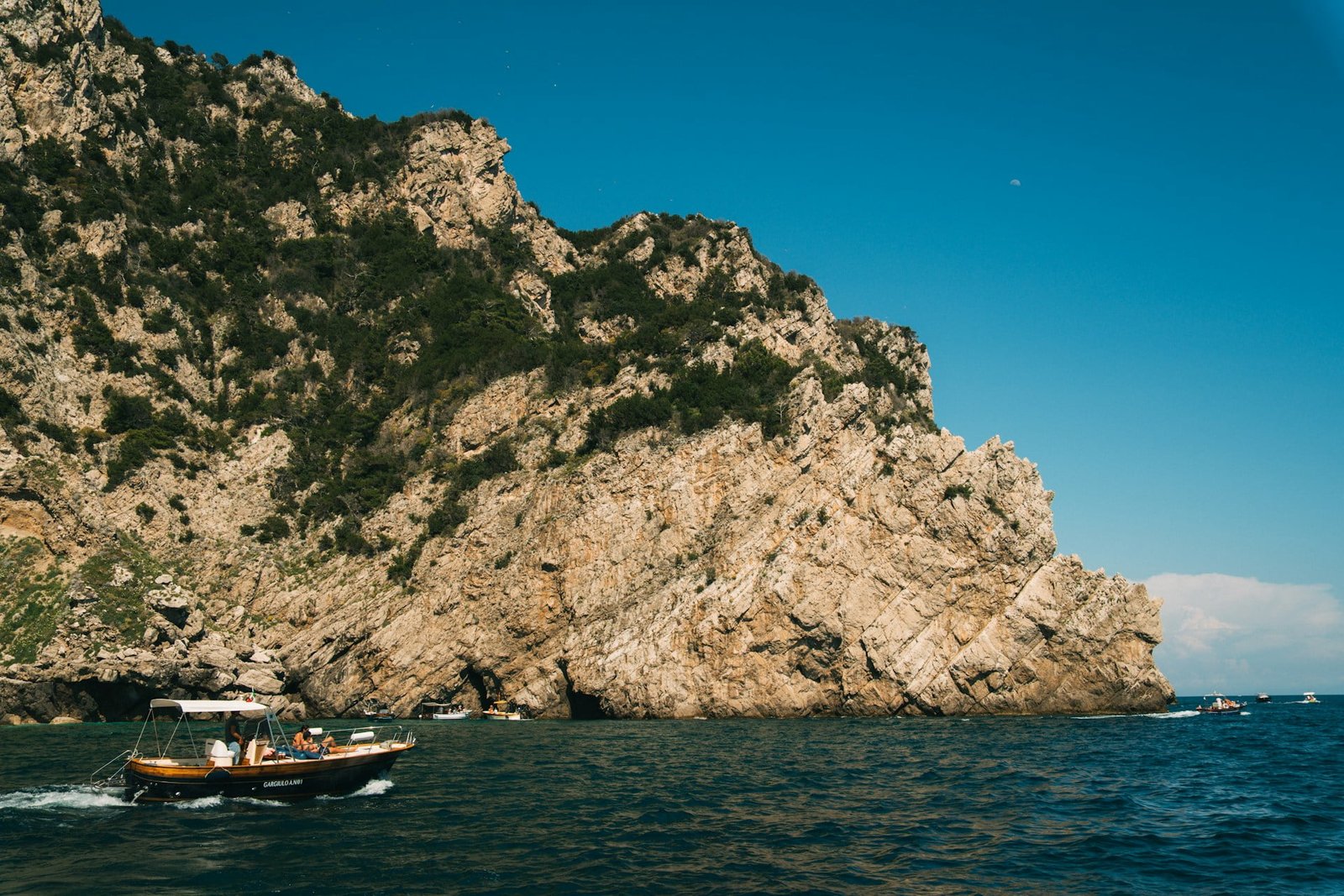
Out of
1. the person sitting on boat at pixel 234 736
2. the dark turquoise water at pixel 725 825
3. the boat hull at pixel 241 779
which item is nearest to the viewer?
the dark turquoise water at pixel 725 825

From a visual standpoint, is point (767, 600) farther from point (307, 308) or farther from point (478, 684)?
point (307, 308)

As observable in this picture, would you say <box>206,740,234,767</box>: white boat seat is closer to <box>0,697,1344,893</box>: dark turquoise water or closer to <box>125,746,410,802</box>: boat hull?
<box>125,746,410,802</box>: boat hull

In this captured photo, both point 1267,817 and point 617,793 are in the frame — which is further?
point 617,793

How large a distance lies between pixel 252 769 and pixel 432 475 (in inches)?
1928

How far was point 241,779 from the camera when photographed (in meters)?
27.0

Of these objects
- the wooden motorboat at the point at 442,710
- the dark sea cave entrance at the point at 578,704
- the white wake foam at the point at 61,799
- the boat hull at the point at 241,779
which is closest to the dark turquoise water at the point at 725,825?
the white wake foam at the point at 61,799

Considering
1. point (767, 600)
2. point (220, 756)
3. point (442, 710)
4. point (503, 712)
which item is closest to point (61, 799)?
point (220, 756)

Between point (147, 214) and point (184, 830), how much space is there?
80366 millimetres

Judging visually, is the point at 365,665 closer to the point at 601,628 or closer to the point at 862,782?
the point at 601,628

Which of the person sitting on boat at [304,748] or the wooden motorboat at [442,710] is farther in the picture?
the wooden motorboat at [442,710]

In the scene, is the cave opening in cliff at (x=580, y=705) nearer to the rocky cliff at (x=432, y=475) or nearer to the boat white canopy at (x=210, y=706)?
the rocky cliff at (x=432, y=475)

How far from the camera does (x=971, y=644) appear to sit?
6016 centimetres

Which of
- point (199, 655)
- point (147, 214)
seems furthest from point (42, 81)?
point (199, 655)

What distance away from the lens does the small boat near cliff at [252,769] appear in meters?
26.8
